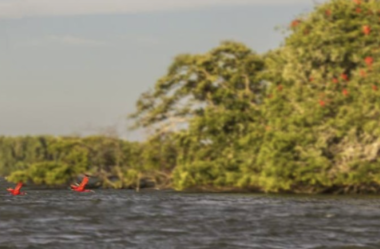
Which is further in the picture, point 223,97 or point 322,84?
point 223,97

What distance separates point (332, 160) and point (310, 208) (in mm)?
8939

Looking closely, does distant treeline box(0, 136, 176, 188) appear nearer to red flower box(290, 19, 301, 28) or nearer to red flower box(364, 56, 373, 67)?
red flower box(290, 19, 301, 28)

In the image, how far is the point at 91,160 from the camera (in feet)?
176

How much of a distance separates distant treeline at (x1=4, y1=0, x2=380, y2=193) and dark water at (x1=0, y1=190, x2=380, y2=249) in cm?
266

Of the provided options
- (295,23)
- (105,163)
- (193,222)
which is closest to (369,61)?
(295,23)

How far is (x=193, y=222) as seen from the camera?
93.5ft

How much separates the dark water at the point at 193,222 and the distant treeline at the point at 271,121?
2.66m

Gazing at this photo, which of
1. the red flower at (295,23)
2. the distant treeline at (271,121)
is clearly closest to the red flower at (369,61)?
the distant treeline at (271,121)

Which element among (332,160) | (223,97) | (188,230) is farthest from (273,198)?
(188,230)

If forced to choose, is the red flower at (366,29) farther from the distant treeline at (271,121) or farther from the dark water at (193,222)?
the dark water at (193,222)

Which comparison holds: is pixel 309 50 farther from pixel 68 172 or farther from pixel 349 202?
pixel 68 172

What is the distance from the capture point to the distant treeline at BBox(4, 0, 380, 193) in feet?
135

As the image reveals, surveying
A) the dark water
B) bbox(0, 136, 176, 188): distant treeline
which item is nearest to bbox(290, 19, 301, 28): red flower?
the dark water

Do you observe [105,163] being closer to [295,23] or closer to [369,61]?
[295,23]
